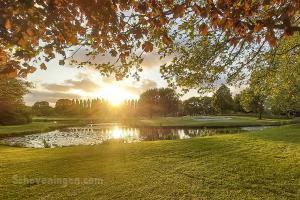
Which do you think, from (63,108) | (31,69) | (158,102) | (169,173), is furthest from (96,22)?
(63,108)

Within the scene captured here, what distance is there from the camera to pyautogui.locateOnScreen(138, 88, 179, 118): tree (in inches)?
4318

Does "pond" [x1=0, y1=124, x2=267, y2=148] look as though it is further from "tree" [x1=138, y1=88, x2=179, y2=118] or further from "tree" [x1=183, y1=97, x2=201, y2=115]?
"tree" [x1=183, y1=97, x2=201, y2=115]

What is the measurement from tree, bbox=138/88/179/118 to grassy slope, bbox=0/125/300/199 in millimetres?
93456

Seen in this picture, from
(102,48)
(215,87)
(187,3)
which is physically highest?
(187,3)

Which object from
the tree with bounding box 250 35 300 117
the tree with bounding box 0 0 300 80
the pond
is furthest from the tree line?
the tree with bounding box 0 0 300 80

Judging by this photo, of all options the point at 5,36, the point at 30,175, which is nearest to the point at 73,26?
the point at 5,36

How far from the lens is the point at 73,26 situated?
657 centimetres

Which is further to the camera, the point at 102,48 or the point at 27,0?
the point at 102,48

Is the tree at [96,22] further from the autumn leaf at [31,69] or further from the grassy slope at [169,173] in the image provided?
the grassy slope at [169,173]

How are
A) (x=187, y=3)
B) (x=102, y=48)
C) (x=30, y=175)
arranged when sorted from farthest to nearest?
(x=30, y=175) < (x=102, y=48) < (x=187, y=3)

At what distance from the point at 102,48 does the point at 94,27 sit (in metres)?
1.19

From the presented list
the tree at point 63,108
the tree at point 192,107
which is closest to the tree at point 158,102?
the tree at point 192,107

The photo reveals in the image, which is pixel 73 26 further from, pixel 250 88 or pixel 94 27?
pixel 250 88

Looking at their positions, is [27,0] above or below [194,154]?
above
